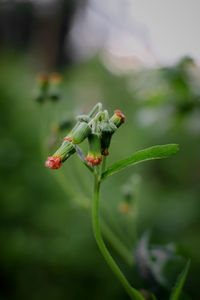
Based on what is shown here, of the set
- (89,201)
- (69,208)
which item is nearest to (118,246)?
(89,201)

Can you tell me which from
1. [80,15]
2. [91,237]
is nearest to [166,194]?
[91,237]

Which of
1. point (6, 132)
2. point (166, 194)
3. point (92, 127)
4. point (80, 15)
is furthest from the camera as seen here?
point (80, 15)

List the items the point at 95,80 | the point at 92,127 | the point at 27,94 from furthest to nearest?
the point at 95,80
the point at 27,94
the point at 92,127

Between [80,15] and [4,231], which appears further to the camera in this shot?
[80,15]

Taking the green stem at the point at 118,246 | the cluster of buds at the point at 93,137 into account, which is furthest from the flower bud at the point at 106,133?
the green stem at the point at 118,246

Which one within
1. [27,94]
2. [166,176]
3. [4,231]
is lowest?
[166,176]

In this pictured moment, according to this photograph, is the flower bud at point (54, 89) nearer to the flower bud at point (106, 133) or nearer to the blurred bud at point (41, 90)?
the blurred bud at point (41, 90)

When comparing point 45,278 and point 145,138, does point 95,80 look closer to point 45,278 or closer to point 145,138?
point 145,138

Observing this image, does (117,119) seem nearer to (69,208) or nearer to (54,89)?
(54,89)
